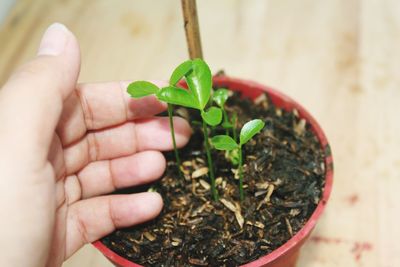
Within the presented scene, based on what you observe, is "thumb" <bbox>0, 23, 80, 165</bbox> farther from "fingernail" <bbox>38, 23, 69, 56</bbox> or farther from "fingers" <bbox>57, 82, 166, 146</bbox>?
"fingers" <bbox>57, 82, 166, 146</bbox>

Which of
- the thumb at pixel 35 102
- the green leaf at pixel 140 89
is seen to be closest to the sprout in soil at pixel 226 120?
the green leaf at pixel 140 89

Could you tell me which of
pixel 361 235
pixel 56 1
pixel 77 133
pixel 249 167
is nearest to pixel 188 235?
pixel 249 167

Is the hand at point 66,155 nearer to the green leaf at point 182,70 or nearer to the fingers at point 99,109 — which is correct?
the fingers at point 99,109

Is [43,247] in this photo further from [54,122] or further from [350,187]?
[350,187]

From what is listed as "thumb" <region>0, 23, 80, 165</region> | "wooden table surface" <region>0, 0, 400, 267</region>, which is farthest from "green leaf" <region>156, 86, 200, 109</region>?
"wooden table surface" <region>0, 0, 400, 267</region>

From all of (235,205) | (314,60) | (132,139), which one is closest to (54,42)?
(132,139)
